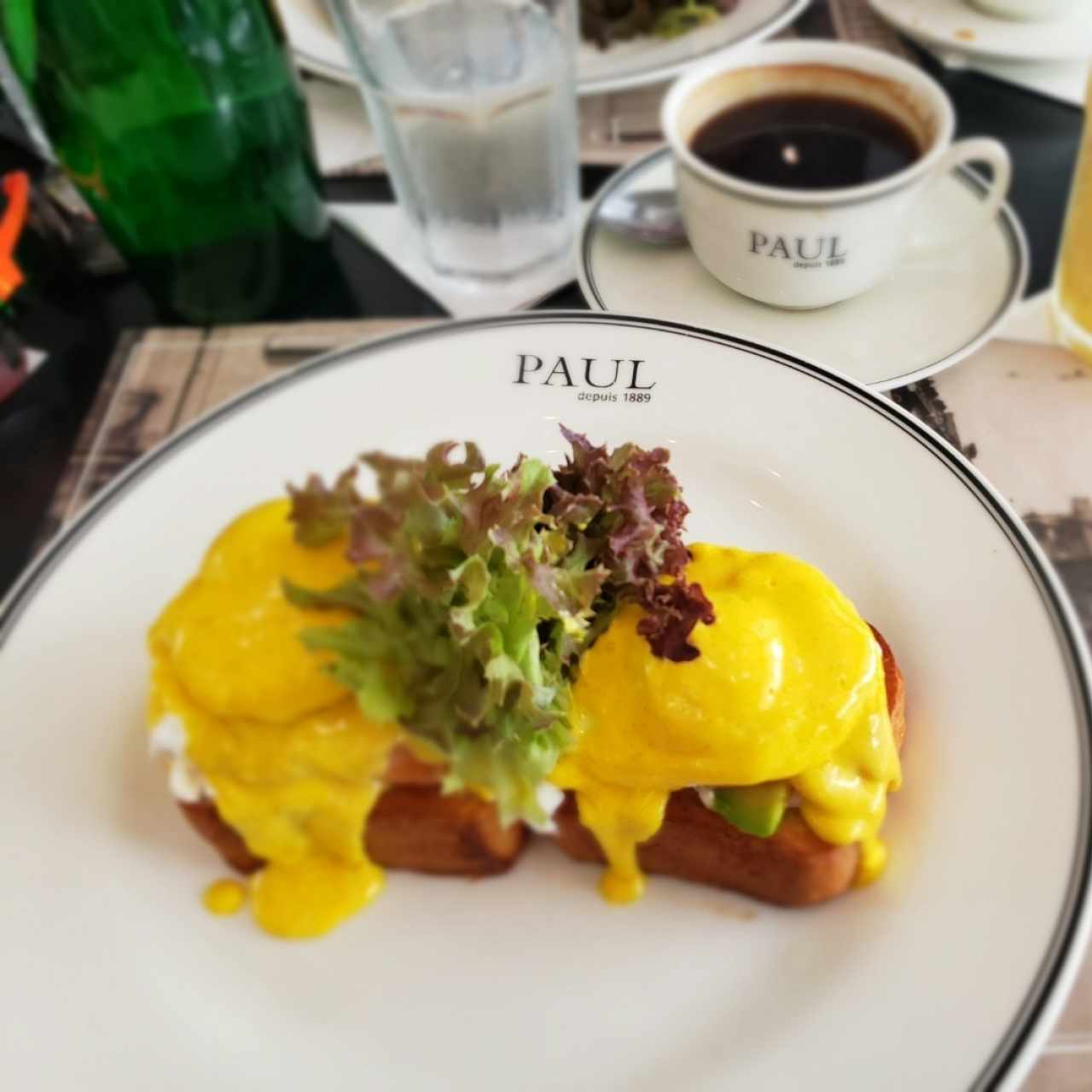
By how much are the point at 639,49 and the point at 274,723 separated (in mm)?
1028

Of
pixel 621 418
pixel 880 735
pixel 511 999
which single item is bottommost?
pixel 511 999

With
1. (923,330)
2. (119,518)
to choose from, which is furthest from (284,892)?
(923,330)

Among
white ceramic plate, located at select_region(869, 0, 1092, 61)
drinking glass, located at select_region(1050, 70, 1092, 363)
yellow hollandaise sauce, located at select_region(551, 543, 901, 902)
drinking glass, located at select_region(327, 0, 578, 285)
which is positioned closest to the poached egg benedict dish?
yellow hollandaise sauce, located at select_region(551, 543, 901, 902)

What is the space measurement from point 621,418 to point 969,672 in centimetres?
29

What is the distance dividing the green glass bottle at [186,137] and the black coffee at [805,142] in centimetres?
53

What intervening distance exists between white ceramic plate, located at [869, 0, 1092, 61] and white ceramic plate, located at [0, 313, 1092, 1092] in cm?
57

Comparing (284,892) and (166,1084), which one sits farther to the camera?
(284,892)

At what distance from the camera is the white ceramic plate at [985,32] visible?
98 cm

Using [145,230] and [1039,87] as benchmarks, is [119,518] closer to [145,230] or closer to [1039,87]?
[145,230]

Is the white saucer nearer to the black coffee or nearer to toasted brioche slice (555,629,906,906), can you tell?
the black coffee

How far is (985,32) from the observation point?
3.47 feet

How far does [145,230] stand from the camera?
1041mm

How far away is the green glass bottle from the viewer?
2.99 feet

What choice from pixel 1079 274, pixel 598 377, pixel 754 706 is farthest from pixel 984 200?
pixel 754 706
